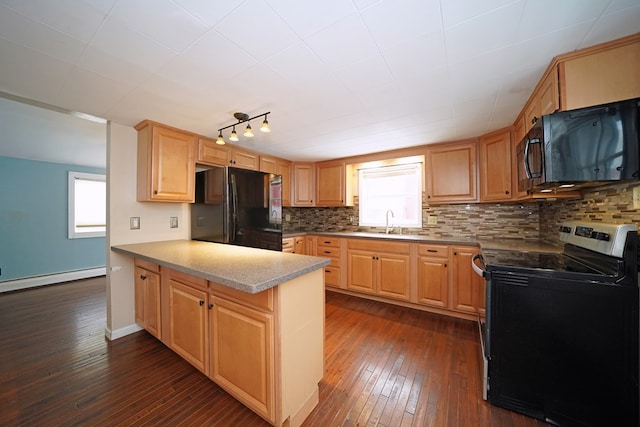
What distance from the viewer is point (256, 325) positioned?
3.95ft

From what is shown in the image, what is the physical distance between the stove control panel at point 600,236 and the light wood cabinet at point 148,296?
9.64ft

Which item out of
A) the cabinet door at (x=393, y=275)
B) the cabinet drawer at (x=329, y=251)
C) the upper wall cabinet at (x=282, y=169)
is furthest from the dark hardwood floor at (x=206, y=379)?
the upper wall cabinet at (x=282, y=169)

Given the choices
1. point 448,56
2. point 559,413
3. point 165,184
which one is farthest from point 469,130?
point 165,184

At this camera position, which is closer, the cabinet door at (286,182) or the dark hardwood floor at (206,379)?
the dark hardwood floor at (206,379)

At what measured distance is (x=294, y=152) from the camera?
3.37 meters

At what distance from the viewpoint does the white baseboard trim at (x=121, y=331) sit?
219 centimetres

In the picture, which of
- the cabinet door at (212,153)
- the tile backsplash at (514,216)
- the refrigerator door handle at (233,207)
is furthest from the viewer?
the cabinet door at (212,153)

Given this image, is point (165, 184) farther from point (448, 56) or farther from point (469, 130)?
point (469, 130)

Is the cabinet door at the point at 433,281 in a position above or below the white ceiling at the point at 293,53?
below

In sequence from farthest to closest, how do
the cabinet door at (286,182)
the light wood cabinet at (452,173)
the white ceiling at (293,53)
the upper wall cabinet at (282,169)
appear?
the cabinet door at (286,182), the upper wall cabinet at (282,169), the light wood cabinet at (452,173), the white ceiling at (293,53)

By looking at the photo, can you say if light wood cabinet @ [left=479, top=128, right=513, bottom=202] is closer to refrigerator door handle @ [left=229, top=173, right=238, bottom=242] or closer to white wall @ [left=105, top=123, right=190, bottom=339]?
refrigerator door handle @ [left=229, top=173, right=238, bottom=242]

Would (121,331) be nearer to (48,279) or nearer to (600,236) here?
(48,279)

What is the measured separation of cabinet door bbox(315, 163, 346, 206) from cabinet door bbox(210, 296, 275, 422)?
2.64 meters

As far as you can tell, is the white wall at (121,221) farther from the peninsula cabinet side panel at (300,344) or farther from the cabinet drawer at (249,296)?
the peninsula cabinet side panel at (300,344)
